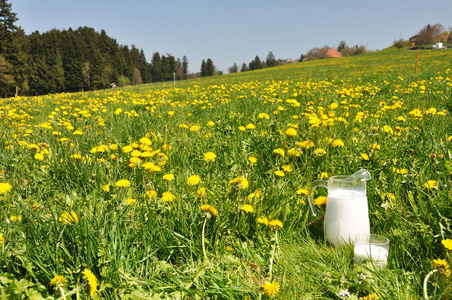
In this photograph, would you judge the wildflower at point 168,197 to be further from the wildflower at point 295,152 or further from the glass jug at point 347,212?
the wildflower at point 295,152

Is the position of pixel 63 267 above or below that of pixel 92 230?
below

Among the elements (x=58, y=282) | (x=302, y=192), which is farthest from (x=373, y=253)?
(x=58, y=282)

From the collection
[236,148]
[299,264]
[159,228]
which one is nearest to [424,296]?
[299,264]

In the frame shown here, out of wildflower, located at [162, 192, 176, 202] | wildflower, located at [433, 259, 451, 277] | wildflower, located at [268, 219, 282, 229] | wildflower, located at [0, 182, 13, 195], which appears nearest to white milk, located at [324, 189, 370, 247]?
wildflower, located at [268, 219, 282, 229]

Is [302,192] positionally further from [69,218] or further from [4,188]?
[4,188]

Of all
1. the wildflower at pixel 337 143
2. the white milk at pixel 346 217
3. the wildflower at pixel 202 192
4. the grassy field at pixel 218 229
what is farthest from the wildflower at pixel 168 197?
the wildflower at pixel 337 143

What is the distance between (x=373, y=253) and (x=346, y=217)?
10.7 inches

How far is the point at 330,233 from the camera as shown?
6.16 feet

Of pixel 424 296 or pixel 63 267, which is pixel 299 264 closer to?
pixel 424 296

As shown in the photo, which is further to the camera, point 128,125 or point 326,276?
point 128,125

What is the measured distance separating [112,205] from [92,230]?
35 centimetres

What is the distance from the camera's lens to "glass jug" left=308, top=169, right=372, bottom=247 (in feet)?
5.91

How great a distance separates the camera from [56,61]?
193 ft

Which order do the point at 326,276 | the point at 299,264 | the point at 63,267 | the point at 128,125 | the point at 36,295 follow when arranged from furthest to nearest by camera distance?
the point at 128,125
the point at 299,264
the point at 326,276
the point at 63,267
the point at 36,295
